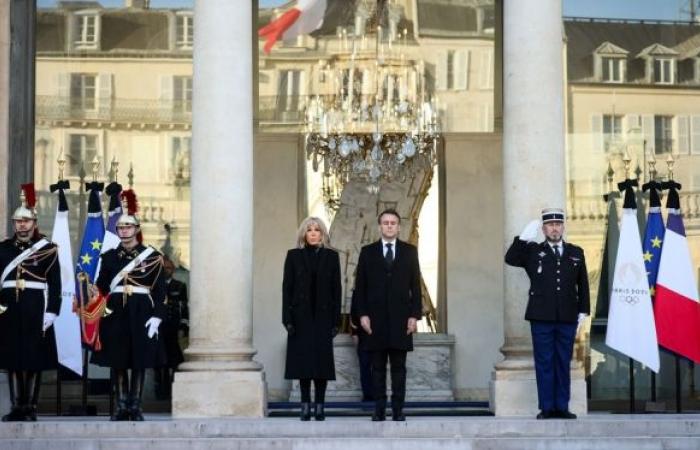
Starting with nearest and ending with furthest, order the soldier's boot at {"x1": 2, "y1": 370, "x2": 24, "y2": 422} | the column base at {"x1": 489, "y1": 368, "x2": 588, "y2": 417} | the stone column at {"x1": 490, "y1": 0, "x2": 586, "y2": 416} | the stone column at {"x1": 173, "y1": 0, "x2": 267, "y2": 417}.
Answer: the soldier's boot at {"x1": 2, "y1": 370, "x2": 24, "y2": 422}, the column base at {"x1": 489, "y1": 368, "x2": 588, "y2": 417}, the stone column at {"x1": 173, "y1": 0, "x2": 267, "y2": 417}, the stone column at {"x1": 490, "y1": 0, "x2": 586, "y2": 416}

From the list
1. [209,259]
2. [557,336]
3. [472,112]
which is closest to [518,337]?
[557,336]

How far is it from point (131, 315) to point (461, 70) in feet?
22.9

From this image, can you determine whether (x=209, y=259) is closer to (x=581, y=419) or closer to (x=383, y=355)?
(x=383, y=355)

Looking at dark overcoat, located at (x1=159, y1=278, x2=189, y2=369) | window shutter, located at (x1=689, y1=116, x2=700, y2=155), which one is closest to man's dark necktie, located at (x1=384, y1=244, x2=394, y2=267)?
dark overcoat, located at (x1=159, y1=278, x2=189, y2=369)

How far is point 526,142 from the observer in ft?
61.5

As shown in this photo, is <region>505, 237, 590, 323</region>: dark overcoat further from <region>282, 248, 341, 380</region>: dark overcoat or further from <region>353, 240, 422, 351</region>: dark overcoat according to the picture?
<region>282, 248, 341, 380</region>: dark overcoat

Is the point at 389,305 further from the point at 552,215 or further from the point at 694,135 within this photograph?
the point at 694,135

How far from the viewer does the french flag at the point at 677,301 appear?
19641 mm

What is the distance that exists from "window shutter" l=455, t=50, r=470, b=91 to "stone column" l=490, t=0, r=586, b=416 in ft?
13.6

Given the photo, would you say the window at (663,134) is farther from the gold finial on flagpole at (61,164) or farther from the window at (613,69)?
the gold finial on flagpole at (61,164)

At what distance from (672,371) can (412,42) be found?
537 centimetres

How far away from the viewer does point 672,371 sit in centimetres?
2166

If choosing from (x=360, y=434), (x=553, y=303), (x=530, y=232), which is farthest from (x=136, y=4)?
(x=360, y=434)

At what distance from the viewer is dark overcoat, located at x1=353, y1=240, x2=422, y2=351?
1748cm
